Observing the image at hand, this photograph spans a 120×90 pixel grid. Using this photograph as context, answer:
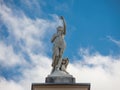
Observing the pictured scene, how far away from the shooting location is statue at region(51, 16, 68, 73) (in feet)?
67.6

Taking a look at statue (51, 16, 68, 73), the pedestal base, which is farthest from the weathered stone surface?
statue (51, 16, 68, 73)

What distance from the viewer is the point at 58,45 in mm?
20906

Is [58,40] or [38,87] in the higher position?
[58,40]

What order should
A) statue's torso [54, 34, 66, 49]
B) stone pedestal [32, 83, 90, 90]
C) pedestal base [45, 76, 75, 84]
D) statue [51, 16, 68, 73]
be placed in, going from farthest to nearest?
statue's torso [54, 34, 66, 49], statue [51, 16, 68, 73], pedestal base [45, 76, 75, 84], stone pedestal [32, 83, 90, 90]

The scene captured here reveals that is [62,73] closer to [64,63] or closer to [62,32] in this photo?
[64,63]

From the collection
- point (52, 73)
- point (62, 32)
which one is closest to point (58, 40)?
point (62, 32)

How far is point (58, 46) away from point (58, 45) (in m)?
0.06

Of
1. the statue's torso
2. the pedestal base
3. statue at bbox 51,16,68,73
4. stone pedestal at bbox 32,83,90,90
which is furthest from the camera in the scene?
the statue's torso

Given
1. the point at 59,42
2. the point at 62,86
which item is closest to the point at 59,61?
the point at 59,42

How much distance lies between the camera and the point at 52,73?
66.2ft

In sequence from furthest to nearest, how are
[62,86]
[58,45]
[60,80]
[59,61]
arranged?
[58,45] < [59,61] < [60,80] < [62,86]

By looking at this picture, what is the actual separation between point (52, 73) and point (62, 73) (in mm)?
520

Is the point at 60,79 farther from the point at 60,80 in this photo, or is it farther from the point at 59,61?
the point at 59,61

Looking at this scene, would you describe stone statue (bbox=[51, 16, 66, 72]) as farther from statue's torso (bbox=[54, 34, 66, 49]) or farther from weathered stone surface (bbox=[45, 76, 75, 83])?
weathered stone surface (bbox=[45, 76, 75, 83])
